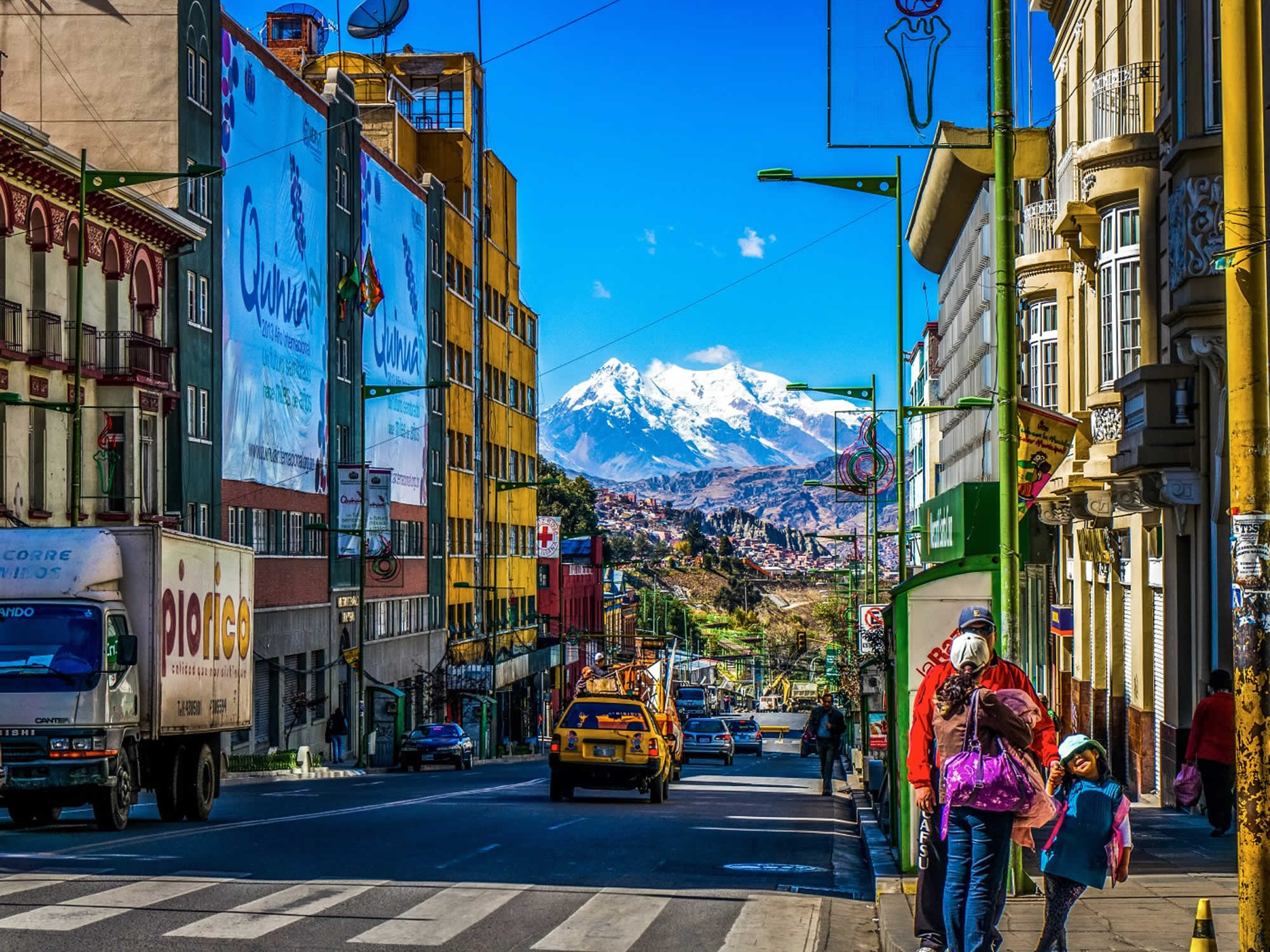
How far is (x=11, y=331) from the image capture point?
3634cm

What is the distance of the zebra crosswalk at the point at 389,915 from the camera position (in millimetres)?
11234

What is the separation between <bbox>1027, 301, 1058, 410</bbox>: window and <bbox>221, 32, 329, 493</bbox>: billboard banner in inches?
957

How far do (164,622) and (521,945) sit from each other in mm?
10126

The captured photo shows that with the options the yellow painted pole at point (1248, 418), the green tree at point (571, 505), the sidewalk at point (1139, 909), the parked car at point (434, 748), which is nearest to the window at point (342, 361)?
the parked car at point (434, 748)

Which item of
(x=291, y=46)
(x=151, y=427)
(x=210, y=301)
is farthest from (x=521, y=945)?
(x=291, y=46)

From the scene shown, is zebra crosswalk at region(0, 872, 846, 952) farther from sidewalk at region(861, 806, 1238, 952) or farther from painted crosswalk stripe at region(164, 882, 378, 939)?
sidewalk at region(861, 806, 1238, 952)

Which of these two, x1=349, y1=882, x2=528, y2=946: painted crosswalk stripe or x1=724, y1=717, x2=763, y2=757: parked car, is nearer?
x1=349, y1=882, x2=528, y2=946: painted crosswalk stripe

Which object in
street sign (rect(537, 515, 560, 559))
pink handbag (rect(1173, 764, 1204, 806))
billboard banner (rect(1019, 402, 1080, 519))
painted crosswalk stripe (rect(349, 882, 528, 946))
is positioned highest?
street sign (rect(537, 515, 560, 559))

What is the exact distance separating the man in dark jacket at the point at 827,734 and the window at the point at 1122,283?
30.1 feet

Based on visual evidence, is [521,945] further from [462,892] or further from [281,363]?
[281,363]

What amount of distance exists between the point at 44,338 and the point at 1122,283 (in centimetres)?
2343

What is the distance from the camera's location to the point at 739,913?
1323 centimetres

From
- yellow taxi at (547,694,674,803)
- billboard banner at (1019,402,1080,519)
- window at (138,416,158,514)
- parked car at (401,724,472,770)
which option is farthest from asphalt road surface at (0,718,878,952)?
parked car at (401,724,472,770)

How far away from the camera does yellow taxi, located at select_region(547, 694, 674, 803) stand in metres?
27.6
